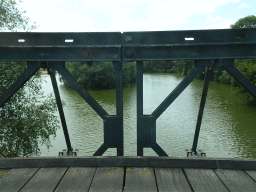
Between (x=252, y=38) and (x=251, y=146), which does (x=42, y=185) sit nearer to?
(x=252, y=38)

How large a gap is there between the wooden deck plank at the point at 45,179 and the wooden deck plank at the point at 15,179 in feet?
0.21

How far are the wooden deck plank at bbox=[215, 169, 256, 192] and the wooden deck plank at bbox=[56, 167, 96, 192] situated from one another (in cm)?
125

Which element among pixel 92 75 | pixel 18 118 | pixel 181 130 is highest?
pixel 18 118

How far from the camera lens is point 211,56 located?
2.55m

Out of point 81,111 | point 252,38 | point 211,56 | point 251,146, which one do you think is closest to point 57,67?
point 211,56

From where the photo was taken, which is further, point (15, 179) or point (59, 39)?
point (59, 39)

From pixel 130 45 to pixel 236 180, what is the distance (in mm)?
1654

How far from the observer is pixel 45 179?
2.33 m

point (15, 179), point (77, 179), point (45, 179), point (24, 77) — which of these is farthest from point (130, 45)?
point (15, 179)

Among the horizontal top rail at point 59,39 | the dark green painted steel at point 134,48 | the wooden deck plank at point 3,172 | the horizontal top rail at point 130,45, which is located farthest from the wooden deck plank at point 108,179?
the horizontal top rail at point 59,39

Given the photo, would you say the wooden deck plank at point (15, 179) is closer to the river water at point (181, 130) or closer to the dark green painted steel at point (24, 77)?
the dark green painted steel at point (24, 77)

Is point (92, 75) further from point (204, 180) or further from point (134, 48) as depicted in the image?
point (204, 180)

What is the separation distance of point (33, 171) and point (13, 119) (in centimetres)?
487

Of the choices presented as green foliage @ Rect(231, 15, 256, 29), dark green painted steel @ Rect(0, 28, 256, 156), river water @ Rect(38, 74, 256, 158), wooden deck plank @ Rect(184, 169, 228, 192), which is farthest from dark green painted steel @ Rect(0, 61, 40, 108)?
green foliage @ Rect(231, 15, 256, 29)
